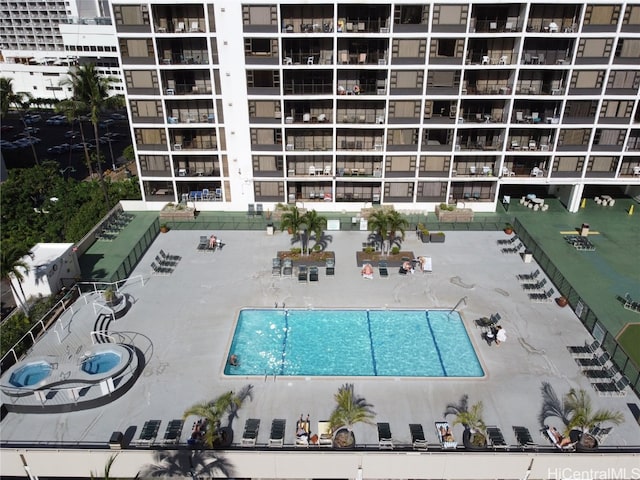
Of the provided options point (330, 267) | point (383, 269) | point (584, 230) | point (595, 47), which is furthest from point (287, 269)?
point (595, 47)

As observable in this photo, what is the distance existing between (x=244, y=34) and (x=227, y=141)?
10245 millimetres

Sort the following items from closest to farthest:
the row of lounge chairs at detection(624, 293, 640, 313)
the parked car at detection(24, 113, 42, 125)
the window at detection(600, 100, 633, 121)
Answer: the row of lounge chairs at detection(624, 293, 640, 313)
the window at detection(600, 100, 633, 121)
the parked car at detection(24, 113, 42, 125)

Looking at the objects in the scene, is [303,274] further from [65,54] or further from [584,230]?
[65,54]

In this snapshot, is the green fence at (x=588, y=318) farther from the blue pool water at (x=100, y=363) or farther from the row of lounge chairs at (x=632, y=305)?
the blue pool water at (x=100, y=363)

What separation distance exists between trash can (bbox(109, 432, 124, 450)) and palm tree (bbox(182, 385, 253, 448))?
324cm

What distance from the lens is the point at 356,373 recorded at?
30734 millimetres

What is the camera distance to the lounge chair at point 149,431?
25.5 meters

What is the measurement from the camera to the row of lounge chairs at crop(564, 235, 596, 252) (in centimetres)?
4569

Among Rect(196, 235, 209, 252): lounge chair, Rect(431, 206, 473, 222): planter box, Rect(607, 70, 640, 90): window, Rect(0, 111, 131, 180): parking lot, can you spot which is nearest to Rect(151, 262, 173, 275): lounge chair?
Rect(196, 235, 209, 252): lounge chair

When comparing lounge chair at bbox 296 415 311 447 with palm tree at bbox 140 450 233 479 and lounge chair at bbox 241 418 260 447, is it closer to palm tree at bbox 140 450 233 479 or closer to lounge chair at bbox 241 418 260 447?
lounge chair at bbox 241 418 260 447

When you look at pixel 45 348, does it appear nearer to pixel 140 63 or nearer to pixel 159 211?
pixel 159 211

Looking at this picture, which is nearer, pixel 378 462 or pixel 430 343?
pixel 378 462

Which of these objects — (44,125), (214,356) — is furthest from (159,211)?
(44,125)

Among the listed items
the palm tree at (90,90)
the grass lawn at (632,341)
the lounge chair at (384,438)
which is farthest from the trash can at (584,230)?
the palm tree at (90,90)
